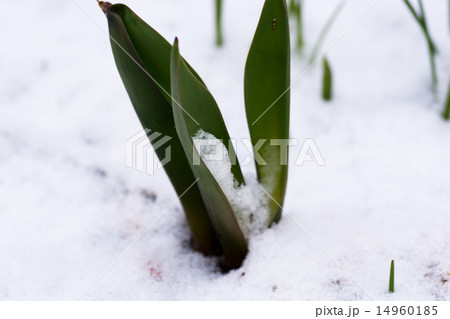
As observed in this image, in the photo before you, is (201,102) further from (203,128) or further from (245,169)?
(245,169)

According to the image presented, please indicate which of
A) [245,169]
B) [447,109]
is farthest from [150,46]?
[447,109]

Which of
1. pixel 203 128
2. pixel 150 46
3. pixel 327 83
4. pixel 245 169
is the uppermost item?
pixel 150 46

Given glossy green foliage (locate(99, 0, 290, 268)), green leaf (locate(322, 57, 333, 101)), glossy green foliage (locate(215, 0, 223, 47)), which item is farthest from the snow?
glossy green foliage (locate(215, 0, 223, 47))

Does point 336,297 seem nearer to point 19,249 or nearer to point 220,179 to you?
point 220,179

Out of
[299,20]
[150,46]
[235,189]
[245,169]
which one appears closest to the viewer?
[150,46]

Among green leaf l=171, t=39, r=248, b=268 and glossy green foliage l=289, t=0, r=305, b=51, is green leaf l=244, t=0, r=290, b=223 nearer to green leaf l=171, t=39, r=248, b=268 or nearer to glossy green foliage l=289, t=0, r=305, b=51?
green leaf l=171, t=39, r=248, b=268

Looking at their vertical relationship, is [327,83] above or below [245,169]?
above

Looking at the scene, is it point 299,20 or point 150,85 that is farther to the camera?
point 299,20
